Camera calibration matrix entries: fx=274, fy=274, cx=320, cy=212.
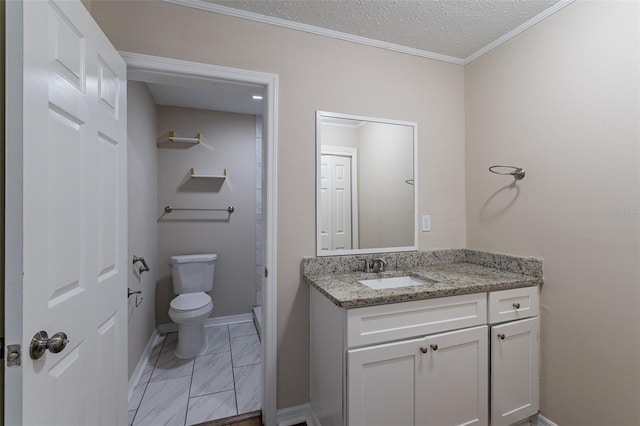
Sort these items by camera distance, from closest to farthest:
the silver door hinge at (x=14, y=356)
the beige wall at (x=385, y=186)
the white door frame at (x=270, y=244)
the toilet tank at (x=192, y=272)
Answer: the silver door hinge at (x=14, y=356)
the white door frame at (x=270, y=244)
the beige wall at (x=385, y=186)
the toilet tank at (x=192, y=272)

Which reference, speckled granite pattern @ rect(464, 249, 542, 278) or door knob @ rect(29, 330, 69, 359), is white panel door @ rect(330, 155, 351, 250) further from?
door knob @ rect(29, 330, 69, 359)

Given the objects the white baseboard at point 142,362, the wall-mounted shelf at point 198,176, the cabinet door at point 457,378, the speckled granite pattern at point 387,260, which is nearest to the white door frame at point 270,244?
the speckled granite pattern at point 387,260

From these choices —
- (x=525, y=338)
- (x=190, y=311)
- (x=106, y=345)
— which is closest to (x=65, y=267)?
(x=106, y=345)

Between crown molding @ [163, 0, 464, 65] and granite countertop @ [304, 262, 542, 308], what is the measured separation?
1497 mm

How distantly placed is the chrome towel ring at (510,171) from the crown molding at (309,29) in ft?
2.86

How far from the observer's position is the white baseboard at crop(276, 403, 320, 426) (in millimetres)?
1614

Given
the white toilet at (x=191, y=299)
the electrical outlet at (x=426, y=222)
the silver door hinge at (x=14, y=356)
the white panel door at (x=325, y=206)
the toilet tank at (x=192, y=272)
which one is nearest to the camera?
the silver door hinge at (x=14, y=356)

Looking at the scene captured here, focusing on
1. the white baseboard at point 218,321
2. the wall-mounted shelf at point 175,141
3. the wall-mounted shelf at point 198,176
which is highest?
the wall-mounted shelf at point 175,141

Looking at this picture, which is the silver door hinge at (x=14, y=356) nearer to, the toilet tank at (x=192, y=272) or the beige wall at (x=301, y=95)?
the beige wall at (x=301, y=95)

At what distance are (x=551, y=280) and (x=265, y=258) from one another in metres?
→ 1.62

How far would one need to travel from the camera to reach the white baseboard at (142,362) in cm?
191

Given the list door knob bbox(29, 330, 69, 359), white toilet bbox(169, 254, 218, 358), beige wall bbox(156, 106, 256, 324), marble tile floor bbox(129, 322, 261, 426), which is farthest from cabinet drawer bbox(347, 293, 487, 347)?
beige wall bbox(156, 106, 256, 324)

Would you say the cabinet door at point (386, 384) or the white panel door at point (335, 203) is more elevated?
the white panel door at point (335, 203)

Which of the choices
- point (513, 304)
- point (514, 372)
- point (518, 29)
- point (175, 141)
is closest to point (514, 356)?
point (514, 372)
